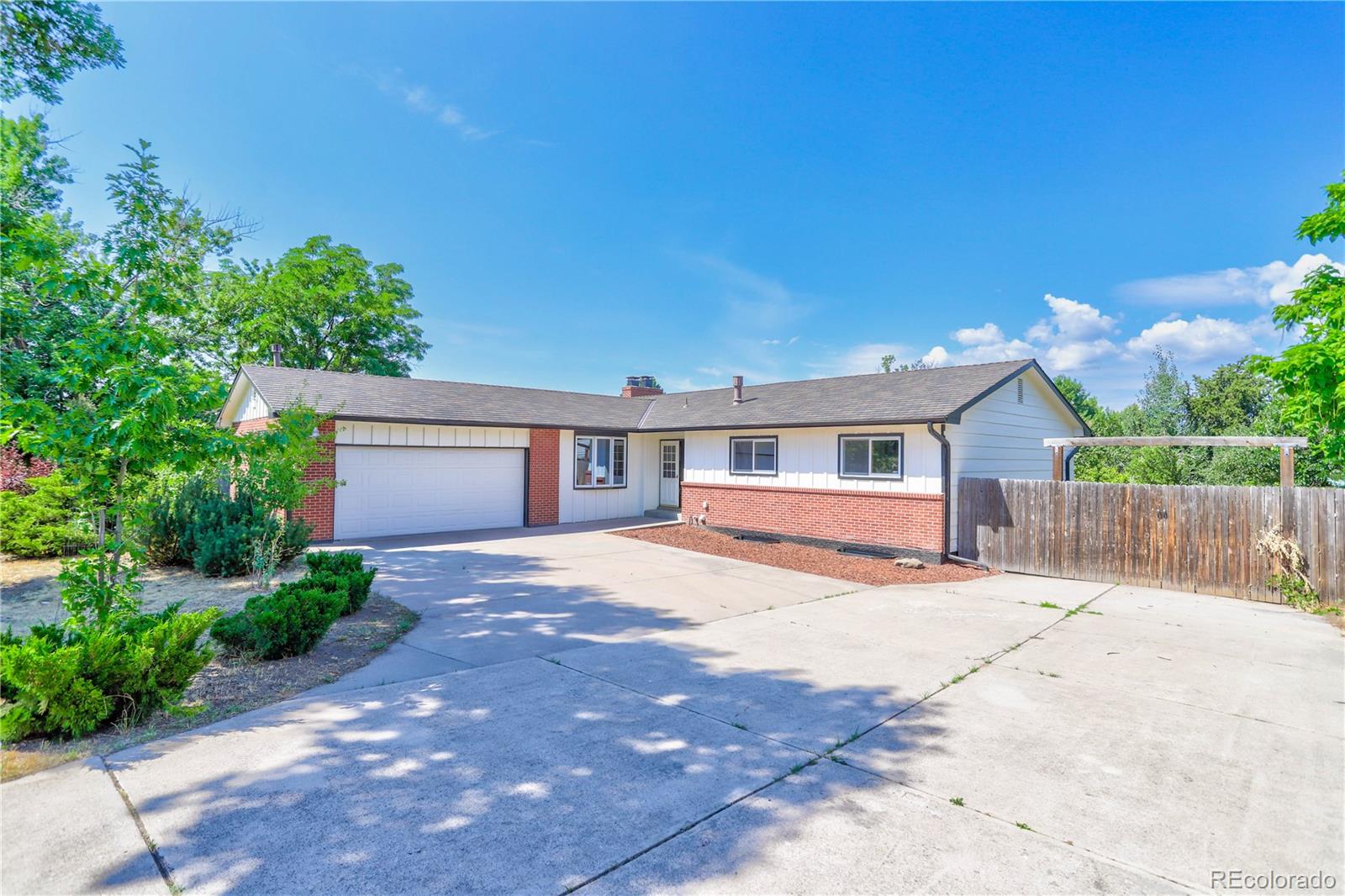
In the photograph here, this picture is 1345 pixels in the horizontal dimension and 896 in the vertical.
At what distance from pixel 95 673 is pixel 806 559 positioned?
10664mm

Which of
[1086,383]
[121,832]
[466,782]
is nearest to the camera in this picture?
[121,832]

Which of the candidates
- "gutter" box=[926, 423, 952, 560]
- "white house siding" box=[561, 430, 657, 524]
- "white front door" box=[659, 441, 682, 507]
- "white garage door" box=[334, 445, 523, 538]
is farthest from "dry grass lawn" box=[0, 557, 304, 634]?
"gutter" box=[926, 423, 952, 560]

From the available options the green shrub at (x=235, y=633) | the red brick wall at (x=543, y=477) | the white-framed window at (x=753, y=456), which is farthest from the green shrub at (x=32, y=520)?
the white-framed window at (x=753, y=456)

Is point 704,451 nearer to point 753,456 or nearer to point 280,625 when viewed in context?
point 753,456

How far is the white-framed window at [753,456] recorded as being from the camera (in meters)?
14.9

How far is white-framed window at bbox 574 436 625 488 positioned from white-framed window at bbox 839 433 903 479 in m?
7.43

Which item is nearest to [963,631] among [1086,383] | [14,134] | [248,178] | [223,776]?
[223,776]

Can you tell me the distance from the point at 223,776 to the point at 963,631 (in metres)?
7.02

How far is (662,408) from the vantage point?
20234 mm

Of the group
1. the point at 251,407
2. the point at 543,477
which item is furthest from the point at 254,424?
the point at 543,477

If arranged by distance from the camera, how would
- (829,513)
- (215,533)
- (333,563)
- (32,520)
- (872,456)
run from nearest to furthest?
1. (333,563)
2. (215,533)
3. (32,520)
4. (872,456)
5. (829,513)

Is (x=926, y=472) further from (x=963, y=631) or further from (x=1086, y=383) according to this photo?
(x=1086, y=383)

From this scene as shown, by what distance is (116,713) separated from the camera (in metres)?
4.09

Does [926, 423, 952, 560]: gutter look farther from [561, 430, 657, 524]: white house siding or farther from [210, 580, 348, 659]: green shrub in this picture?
[210, 580, 348, 659]: green shrub
